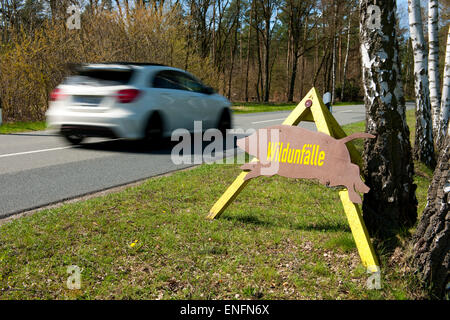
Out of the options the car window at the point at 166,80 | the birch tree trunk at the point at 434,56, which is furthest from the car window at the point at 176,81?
the birch tree trunk at the point at 434,56

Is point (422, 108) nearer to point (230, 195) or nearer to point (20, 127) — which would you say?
point (230, 195)

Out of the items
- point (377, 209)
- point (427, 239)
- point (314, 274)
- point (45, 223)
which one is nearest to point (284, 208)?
point (377, 209)

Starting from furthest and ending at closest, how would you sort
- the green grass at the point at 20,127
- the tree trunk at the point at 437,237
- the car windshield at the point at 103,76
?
1. the green grass at the point at 20,127
2. the car windshield at the point at 103,76
3. the tree trunk at the point at 437,237

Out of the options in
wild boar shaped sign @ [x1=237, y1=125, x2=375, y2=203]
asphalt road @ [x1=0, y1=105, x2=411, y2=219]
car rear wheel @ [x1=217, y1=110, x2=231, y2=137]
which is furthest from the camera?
car rear wheel @ [x1=217, y1=110, x2=231, y2=137]

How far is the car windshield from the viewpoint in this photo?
828 cm

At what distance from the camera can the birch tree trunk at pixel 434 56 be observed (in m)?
8.52

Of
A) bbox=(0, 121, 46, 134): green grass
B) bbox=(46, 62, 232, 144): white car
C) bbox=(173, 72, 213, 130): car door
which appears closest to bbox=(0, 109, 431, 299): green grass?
bbox=(46, 62, 232, 144): white car

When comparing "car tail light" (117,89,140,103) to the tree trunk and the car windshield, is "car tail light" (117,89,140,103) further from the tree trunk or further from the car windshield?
the tree trunk

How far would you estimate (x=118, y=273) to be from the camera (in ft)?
10.4

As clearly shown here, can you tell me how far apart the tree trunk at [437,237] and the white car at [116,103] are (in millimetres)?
6394

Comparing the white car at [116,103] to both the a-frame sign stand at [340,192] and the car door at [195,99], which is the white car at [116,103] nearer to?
the car door at [195,99]

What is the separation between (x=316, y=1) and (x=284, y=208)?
36.9 m

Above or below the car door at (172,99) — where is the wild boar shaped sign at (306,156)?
below

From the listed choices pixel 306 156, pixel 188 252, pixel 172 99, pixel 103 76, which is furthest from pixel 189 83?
pixel 188 252
